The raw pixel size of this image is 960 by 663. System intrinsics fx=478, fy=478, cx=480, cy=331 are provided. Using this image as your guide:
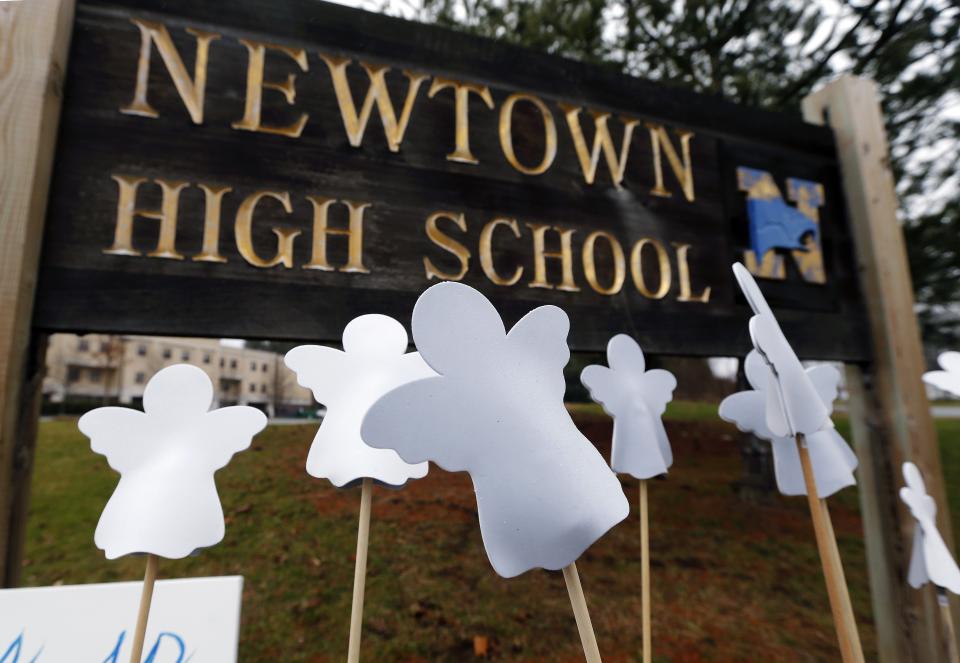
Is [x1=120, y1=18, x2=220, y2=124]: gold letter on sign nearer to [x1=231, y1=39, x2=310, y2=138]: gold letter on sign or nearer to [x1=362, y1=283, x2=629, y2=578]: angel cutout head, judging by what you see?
[x1=231, y1=39, x2=310, y2=138]: gold letter on sign

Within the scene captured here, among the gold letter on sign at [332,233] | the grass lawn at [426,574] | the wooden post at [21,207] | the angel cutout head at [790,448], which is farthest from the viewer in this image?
the grass lawn at [426,574]

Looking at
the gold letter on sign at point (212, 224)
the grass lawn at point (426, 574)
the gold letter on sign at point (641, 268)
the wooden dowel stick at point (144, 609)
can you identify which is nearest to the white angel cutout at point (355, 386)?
the wooden dowel stick at point (144, 609)

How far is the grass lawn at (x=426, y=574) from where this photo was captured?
186 cm

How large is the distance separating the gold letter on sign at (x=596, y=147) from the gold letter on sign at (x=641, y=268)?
0.19m

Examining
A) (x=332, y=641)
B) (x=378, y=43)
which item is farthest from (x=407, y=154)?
(x=332, y=641)

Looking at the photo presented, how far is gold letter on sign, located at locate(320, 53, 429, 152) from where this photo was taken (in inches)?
45.1

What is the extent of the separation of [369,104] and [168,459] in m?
0.93

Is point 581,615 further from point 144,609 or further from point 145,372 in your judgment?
point 145,372

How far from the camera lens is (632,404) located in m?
0.91

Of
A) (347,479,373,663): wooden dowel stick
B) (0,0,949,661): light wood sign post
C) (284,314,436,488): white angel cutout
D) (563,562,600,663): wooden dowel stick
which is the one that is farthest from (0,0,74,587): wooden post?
(563,562,600,663): wooden dowel stick

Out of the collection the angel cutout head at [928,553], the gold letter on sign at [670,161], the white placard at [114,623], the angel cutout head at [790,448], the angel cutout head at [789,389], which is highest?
the gold letter on sign at [670,161]

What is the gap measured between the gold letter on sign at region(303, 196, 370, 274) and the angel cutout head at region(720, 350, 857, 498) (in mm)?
793

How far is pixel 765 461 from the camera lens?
143 inches

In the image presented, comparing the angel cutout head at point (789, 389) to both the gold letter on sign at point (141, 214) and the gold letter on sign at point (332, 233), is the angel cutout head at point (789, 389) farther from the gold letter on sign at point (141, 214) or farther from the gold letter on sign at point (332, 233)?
the gold letter on sign at point (141, 214)
